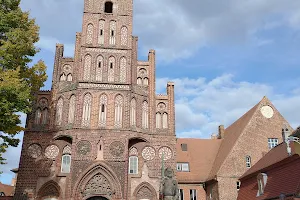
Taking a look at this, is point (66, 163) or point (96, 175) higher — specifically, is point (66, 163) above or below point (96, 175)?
above

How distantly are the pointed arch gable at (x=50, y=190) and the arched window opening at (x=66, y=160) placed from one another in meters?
1.37

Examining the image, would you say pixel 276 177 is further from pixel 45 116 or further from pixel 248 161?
pixel 45 116

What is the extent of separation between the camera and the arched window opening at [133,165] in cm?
2990

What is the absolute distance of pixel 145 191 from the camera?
2931cm

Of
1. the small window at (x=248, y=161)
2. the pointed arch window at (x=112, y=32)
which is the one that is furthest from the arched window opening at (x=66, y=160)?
the small window at (x=248, y=161)

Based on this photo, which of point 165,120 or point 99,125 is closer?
point 99,125

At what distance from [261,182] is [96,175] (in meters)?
13.1

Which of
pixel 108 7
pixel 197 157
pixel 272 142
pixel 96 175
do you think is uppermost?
pixel 108 7

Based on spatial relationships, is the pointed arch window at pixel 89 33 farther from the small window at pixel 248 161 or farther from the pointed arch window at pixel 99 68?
the small window at pixel 248 161

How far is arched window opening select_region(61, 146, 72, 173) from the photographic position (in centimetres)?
2944

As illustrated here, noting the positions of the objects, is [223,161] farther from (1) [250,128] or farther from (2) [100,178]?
(2) [100,178]

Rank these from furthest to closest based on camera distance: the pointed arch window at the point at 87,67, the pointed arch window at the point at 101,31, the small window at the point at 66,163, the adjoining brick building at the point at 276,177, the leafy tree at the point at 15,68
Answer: the pointed arch window at the point at 101,31, the pointed arch window at the point at 87,67, the small window at the point at 66,163, the adjoining brick building at the point at 276,177, the leafy tree at the point at 15,68

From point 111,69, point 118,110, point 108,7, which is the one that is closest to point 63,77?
point 111,69

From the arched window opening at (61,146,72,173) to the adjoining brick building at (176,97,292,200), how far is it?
10.4 m
